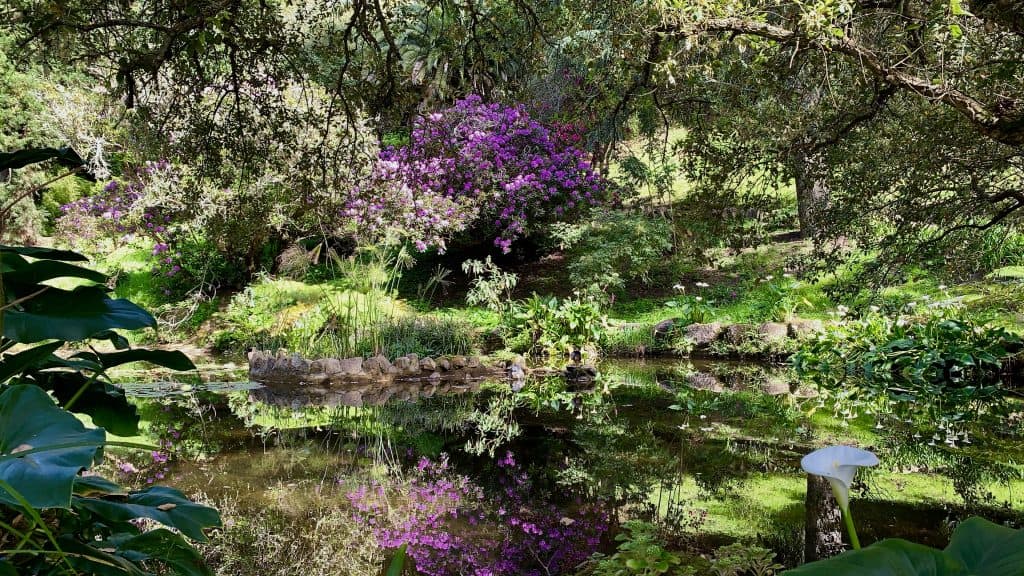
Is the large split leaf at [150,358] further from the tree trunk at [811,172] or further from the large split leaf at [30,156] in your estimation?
the tree trunk at [811,172]

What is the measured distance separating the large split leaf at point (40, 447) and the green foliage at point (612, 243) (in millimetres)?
9487

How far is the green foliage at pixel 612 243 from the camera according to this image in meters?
10.4

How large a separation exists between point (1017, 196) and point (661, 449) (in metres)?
2.65

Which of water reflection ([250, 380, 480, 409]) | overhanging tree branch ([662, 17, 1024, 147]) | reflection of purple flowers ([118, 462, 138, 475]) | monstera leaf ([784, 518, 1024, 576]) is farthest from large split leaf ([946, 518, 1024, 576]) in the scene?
water reflection ([250, 380, 480, 409])

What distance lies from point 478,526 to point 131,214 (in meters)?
8.64

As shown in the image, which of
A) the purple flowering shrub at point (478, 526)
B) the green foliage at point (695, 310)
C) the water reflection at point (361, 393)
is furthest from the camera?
the green foliage at point (695, 310)

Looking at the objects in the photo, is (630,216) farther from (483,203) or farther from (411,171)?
(411,171)

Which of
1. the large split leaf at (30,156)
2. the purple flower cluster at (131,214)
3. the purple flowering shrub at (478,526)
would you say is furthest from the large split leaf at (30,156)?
the purple flower cluster at (131,214)

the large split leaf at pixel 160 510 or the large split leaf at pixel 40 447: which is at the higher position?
the large split leaf at pixel 40 447

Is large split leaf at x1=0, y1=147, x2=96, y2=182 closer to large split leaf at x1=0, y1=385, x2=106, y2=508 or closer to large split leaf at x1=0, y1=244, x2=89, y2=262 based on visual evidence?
large split leaf at x1=0, y1=244, x2=89, y2=262

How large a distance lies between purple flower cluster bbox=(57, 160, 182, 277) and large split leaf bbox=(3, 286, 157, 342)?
870cm

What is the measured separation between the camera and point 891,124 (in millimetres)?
5230

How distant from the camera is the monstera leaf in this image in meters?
0.78

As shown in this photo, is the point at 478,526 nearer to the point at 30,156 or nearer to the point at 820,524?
the point at 820,524
